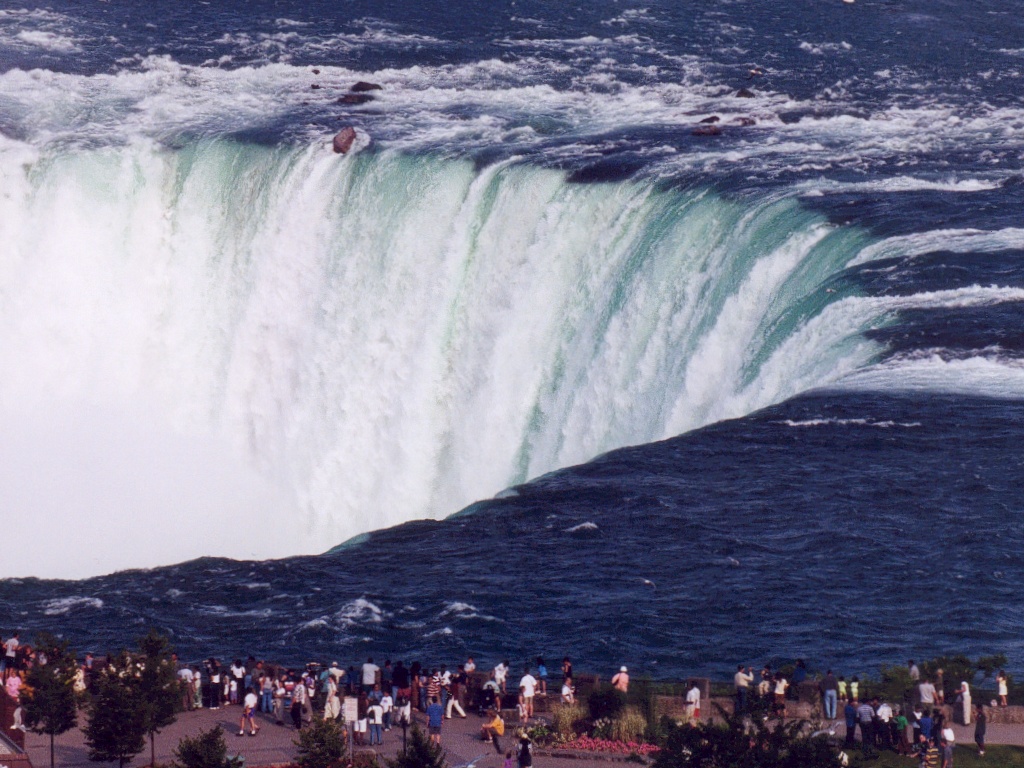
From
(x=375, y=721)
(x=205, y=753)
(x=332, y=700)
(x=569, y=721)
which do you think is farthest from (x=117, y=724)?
(x=569, y=721)

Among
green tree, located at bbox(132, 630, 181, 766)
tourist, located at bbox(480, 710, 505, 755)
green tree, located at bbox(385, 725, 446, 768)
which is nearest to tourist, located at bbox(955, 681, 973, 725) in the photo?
tourist, located at bbox(480, 710, 505, 755)

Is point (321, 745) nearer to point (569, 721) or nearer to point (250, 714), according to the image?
point (569, 721)

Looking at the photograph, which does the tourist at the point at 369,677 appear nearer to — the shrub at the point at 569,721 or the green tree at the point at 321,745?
the shrub at the point at 569,721

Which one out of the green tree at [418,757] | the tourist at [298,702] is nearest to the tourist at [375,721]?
the tourist at [298,702]

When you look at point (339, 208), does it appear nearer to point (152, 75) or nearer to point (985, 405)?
point (152, 75)

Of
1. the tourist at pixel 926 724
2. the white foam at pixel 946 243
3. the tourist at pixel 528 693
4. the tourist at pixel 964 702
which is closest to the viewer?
the tourist at pixel 926 724

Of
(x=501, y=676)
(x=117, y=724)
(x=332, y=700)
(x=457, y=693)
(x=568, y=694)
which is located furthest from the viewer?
(x=457, y=693)
